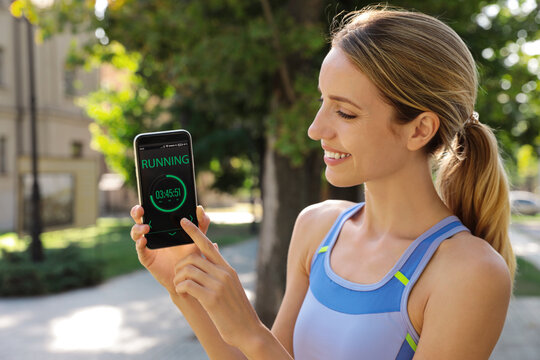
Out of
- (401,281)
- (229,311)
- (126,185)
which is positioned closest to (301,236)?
(401,281)

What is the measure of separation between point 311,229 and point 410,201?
1.33 feet

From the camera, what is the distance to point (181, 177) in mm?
1605

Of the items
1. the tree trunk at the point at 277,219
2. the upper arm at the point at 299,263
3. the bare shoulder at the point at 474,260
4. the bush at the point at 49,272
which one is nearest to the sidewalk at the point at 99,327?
the bush at the point at 49,272

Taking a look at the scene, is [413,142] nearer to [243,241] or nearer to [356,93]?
[356,93]

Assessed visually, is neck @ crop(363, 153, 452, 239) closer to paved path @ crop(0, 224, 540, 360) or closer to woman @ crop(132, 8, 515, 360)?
woman @ crop(132, 8, 515, 360)

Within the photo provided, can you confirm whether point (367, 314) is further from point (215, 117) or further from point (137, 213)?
point (215, 117)

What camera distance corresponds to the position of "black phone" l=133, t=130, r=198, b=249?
5.13 ft

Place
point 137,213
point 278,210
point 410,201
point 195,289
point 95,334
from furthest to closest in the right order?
point 95,334 → point 278,210 → point 410,201 → point 137,213 → point 195,289

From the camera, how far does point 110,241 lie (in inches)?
768

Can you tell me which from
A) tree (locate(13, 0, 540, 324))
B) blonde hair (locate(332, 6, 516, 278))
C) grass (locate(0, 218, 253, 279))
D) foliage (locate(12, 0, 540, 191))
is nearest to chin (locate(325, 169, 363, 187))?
blonde hair (locate(332, 6, 516, 278))

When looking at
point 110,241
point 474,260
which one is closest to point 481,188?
point 474,260

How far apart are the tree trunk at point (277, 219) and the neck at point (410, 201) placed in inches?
206

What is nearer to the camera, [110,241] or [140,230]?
[140,230]

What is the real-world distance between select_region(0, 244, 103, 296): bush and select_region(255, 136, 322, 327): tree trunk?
5516 mm
